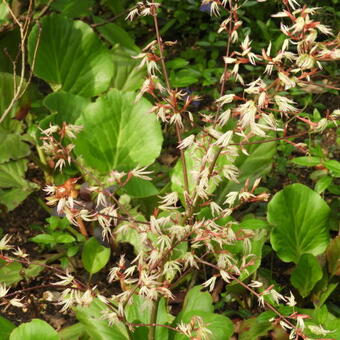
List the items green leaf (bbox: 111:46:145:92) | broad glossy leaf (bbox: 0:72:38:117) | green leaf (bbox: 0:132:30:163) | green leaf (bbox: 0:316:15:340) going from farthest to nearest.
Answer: green leaf (bbox: 111:46:145:92) → broad glossy leaf (bbox: 0:72:38:117) → green leaf (bbox: 0:132:30:163) → green leaf (bbox: 0:316:15:340)

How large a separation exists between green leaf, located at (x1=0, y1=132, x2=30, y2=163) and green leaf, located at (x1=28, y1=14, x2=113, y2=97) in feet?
0.99

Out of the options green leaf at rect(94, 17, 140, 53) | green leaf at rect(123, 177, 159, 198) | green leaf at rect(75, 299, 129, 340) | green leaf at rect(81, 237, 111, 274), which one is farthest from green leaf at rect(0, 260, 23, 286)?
green leaf at rect(94, 17, 140, 53)

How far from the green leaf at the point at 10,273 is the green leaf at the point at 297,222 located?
82cm

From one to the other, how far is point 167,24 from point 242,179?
1.15 m

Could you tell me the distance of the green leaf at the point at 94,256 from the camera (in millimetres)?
1975

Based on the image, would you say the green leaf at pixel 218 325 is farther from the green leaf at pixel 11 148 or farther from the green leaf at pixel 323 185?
the green leaf at pixel 11 148

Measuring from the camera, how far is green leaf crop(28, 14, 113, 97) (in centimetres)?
235

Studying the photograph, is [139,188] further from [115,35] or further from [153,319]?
[115,35]

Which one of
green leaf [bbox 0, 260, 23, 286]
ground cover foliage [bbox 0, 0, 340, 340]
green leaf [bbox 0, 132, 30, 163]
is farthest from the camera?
green leaf [bbox 0, 132, 30, 163]

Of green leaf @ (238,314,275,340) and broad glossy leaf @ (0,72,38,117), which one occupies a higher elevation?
broad glossy leaf @ (0,72,38,117)

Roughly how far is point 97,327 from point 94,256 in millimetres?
371

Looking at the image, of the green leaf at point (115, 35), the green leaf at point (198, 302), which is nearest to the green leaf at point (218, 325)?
the green leaf at point (198, 302)

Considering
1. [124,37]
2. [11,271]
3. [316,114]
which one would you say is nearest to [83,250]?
[11,271]

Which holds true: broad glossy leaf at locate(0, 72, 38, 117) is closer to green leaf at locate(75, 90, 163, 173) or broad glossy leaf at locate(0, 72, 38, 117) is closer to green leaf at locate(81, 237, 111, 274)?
green leaf at locate(75, 90, 163, 173)
